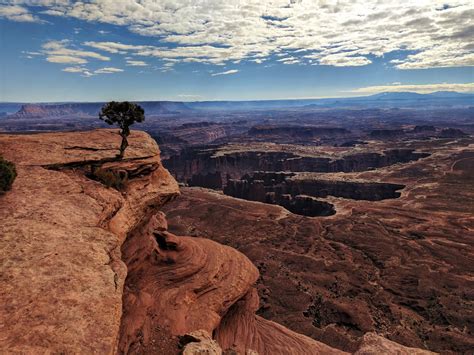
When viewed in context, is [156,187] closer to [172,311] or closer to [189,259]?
[189,259]

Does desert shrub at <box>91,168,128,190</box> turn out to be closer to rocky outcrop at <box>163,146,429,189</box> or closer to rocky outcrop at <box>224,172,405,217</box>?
rocky outcrop at <box>224,172,405,217</box>

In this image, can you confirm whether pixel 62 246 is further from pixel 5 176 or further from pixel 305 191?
pixel 305 191

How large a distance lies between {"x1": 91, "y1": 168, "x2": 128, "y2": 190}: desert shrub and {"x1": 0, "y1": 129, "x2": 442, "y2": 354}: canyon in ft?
0.95

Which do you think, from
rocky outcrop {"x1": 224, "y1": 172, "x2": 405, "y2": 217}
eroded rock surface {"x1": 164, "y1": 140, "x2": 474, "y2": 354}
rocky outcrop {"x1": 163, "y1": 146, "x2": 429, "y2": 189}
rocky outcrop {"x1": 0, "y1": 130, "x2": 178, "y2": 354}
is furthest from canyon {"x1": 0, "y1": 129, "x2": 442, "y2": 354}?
rocky outcrop {"x1": 163, "y1": 146, "x2": 429, "y2": 189}

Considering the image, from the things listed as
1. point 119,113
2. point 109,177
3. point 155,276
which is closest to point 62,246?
point 109,177

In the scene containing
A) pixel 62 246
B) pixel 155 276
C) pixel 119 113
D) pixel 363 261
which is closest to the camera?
pixel 62 246

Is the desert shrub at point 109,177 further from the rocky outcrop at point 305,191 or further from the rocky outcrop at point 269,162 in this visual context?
the rocky outcrop at point 269,162

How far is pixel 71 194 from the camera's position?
1853 cm

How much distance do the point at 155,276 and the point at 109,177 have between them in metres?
7.87

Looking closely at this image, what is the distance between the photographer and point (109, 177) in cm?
2159

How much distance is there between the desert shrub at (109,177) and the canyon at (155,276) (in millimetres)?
289

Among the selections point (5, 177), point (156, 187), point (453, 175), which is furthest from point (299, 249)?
point (453, 175)

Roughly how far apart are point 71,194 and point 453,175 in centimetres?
11806

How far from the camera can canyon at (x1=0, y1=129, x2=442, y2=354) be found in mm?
11031
